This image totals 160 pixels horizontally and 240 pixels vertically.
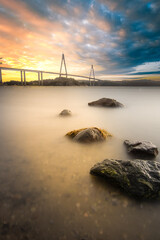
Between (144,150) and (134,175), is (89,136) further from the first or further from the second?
(134,175)

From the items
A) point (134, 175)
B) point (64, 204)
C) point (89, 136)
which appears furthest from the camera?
point (89, 136)

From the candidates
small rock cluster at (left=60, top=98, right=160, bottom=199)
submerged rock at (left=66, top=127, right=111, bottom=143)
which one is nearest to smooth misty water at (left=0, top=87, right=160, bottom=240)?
small rock cluster at (left=60, top=98, right=160, bottom=199)

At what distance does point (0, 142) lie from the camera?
9.34 feet

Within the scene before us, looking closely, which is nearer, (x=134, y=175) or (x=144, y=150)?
(x=134, y=175)

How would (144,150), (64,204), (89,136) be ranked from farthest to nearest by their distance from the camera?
(89,136)
(144,150)
(64,204)

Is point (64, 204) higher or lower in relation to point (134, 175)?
lower

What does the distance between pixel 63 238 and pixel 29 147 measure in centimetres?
180

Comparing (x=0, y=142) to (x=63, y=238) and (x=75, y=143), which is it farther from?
(x=63, y=238)

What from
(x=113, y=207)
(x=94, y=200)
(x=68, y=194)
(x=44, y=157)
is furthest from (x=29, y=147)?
(x=113, y=207)

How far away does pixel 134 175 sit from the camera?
157 cm

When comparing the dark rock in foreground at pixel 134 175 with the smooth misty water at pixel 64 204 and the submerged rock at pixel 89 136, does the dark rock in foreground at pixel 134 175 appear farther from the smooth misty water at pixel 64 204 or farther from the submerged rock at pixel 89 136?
the submerged rock at pixel 89 136

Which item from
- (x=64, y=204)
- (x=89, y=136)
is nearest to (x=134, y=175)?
(x=64, y=204)

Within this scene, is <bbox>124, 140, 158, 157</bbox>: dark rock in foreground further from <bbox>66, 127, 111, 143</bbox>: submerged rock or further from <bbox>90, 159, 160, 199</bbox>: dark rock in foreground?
<bbox>66, 127, 111, 143</bbox>: submerged rock

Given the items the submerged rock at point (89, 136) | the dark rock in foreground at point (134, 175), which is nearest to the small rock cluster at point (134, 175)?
the dark rock in foreground at point (134, 175)
